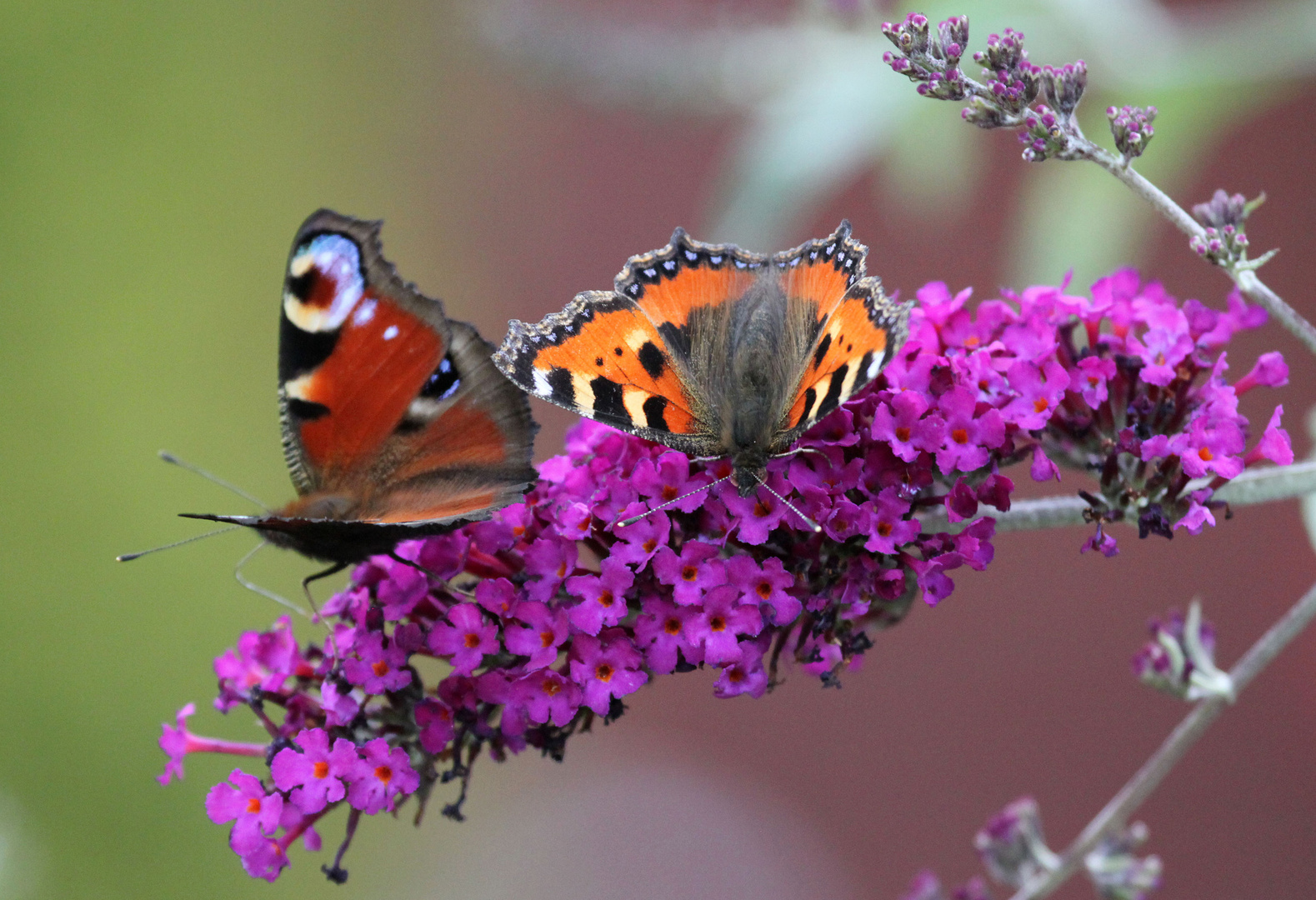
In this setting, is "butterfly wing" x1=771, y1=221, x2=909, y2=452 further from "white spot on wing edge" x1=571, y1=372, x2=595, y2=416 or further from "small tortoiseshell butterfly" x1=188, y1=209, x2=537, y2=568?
"small tortoiseshell butterfly" x1=188, y1=209, x2=537, y2=568

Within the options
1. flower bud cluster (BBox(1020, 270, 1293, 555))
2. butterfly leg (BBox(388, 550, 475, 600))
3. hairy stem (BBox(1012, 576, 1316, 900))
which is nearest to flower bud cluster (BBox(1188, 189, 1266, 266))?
flower bud cluster (BBox(1020, 270, 1293, 555))

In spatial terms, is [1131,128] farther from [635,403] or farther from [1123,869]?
[1123,869]

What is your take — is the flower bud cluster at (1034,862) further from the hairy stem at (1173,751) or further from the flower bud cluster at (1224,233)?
the flower bud cluster at (1224,233)

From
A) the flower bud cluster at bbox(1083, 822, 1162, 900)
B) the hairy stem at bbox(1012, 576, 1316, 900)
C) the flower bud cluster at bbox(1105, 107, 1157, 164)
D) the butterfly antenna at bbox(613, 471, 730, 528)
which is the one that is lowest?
the flower bud cluster at bbox(1083, 822, 1162, 900)

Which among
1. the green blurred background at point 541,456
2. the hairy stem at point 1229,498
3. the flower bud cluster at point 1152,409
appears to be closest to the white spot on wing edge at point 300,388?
the hairy stem at point 1229,498

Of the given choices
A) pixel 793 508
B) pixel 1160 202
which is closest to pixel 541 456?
pixel 793 508

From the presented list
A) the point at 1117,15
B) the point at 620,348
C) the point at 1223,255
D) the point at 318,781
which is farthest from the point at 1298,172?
the point at 318,781
